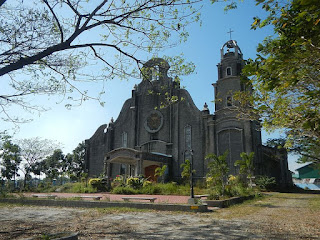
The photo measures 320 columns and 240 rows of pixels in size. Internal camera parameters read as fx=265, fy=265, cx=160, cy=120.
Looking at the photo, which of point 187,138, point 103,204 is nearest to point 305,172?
point 187,138

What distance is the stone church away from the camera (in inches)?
1002

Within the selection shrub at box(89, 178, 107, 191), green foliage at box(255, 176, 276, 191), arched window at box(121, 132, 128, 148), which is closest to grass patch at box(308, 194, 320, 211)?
green foliage at box(255, 176, 276, 191)

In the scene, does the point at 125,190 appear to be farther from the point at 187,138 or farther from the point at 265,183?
the point at 265,183

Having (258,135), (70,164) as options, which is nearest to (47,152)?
(70,164)

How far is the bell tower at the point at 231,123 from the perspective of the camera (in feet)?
82.3

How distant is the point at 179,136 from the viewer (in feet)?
94.4

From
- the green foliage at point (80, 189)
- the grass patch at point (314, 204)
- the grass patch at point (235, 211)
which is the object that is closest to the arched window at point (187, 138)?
the green foliage at point (80, 189)

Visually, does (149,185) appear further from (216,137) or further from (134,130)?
(134,130)

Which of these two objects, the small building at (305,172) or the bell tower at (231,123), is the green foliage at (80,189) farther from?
the small building at (305,172)

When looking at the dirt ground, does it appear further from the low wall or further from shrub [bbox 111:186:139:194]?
shrub [bbox 111:186:139:194]

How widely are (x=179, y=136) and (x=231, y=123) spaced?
5808mm

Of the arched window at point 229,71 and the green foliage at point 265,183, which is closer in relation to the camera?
the green foliage at point 265,183

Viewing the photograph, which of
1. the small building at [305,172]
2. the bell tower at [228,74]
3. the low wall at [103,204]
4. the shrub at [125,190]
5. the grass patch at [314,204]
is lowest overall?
the grass patch at [314,204]

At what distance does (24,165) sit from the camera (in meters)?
36.0
